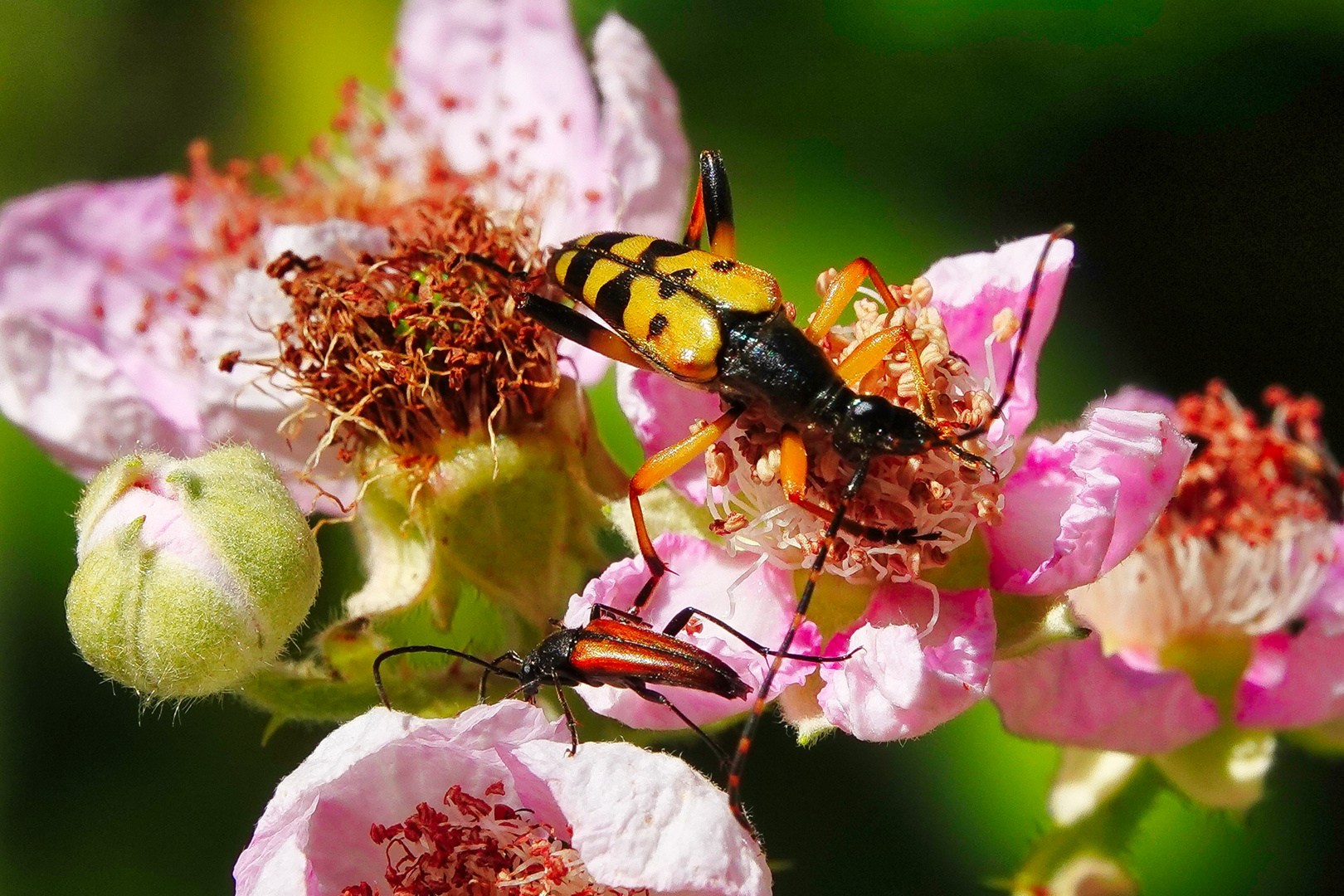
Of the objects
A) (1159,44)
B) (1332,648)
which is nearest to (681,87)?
(1159,44)

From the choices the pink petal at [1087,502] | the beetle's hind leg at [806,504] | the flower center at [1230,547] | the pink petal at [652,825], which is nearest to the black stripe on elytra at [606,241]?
the beetle's hind leg at [806,504]

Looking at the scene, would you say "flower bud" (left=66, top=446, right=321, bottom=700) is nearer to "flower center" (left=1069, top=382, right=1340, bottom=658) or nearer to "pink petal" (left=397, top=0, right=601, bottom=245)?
"pink petal" (left=397, top=0, right=601, bottom=245)

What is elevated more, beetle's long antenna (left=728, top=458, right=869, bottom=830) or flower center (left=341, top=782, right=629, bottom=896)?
beetle's long antenna (left=728, top=458, right=869, bottom=830)

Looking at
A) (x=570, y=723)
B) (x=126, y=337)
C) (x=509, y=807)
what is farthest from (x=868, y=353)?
(x=126, y=337)

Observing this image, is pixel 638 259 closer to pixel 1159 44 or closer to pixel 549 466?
pixel 549 466

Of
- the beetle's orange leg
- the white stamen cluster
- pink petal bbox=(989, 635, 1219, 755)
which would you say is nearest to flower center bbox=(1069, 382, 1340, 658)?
the white stamen cluster

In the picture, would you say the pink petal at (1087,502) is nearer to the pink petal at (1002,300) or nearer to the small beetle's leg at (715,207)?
the pink petal at (1002,300)
